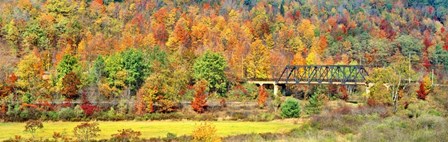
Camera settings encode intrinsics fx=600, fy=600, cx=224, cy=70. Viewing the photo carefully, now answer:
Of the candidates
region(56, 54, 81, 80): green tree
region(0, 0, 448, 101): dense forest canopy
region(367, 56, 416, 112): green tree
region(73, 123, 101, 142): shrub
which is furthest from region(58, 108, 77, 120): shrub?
region(367, 56, 416, 112): green tree

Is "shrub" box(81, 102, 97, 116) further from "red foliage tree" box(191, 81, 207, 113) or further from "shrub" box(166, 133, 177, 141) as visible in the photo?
"shrub" box(166, 133, 177, 141)

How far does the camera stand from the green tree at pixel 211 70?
83562 millimetres

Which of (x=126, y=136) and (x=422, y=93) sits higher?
(x=422, y=93)

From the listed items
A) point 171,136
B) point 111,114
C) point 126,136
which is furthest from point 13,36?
point 171,136

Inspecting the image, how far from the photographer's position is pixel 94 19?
12638cm

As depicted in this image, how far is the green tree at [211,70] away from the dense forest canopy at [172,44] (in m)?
0.14

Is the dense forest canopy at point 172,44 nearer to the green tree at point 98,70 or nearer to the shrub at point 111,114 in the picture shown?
the green tree at point 98,70

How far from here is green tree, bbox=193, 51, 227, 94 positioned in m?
83.6

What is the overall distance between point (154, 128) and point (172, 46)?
54610 mm

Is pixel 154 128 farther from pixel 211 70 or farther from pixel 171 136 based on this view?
pixel 211 70

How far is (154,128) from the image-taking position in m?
59.1

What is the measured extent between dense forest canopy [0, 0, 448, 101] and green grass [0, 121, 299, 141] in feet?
29.9

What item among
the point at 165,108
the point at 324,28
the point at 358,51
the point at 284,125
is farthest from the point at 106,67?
the point at 324,28

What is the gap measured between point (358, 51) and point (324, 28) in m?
21.7
